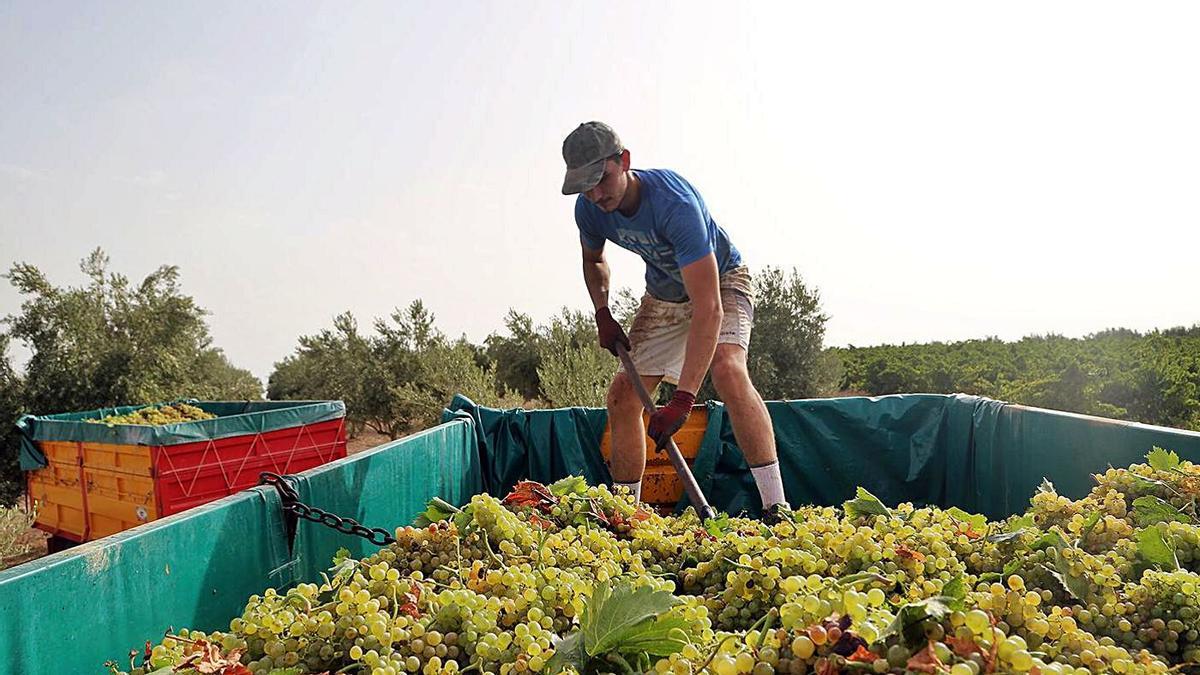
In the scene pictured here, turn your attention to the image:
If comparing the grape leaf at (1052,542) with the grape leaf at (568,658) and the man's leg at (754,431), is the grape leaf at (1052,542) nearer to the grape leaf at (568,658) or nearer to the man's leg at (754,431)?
the grape leaf at (568,658)

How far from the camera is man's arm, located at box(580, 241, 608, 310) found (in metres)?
4.62

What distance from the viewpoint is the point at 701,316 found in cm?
358

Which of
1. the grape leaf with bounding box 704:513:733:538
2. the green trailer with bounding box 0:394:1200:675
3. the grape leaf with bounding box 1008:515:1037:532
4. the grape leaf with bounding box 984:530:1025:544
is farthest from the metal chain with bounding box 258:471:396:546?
the grape leaf with bounding box 1008:515:1037:532

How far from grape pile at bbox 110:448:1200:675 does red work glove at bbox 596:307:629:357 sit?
2.17m

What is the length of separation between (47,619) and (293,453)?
275 inches

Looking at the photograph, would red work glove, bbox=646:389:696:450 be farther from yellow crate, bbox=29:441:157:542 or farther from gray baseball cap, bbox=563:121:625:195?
yellow crate, bbox=29:441:157:542

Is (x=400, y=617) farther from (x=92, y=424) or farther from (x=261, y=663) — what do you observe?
(x=92, y=424)

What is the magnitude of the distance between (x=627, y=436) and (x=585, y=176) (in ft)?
4.78

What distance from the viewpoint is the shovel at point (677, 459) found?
3.60m

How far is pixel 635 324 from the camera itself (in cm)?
457

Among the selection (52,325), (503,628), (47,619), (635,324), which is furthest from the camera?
(52,325)

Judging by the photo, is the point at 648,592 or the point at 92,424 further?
the point at 92,424

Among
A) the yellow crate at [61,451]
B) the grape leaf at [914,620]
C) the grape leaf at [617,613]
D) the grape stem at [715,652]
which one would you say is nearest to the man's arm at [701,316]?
the grape leaf at [617,613]

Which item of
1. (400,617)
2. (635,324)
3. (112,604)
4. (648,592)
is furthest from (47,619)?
(635,324)
